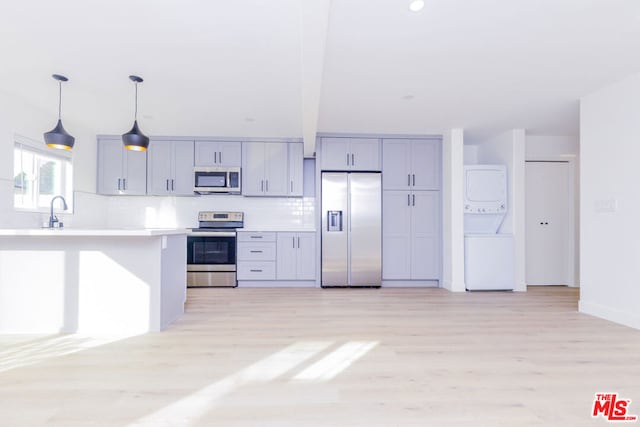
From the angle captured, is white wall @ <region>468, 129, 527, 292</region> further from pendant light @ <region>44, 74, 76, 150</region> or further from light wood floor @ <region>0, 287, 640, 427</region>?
pendant light @ <region>44, 74, 76, 150</region>

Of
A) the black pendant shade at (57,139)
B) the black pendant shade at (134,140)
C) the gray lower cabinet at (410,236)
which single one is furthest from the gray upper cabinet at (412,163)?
the black pendant shade at (57,139)

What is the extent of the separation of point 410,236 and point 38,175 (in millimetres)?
4912

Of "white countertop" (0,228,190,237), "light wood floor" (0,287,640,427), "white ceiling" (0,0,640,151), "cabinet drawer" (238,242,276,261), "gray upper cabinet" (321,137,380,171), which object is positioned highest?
"white ceiling" (0,0,640,151)

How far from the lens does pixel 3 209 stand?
11.1ft

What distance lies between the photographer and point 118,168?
16.5 ft

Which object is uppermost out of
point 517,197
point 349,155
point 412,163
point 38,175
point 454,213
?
point 349,155

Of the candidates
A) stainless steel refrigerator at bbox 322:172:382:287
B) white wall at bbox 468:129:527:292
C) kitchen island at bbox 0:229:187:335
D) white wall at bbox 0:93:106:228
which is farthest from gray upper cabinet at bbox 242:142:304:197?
white wall at bbox 468:129:527:292

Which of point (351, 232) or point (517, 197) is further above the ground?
point (517, 197)

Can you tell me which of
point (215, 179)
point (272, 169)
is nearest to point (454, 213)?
point (272, 169)

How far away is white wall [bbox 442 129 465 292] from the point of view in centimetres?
473

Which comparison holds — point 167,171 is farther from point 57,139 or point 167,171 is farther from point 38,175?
point 57,139

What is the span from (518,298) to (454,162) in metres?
1.97

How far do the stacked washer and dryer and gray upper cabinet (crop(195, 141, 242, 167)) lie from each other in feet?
11.2

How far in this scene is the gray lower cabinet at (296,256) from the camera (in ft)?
16.4
